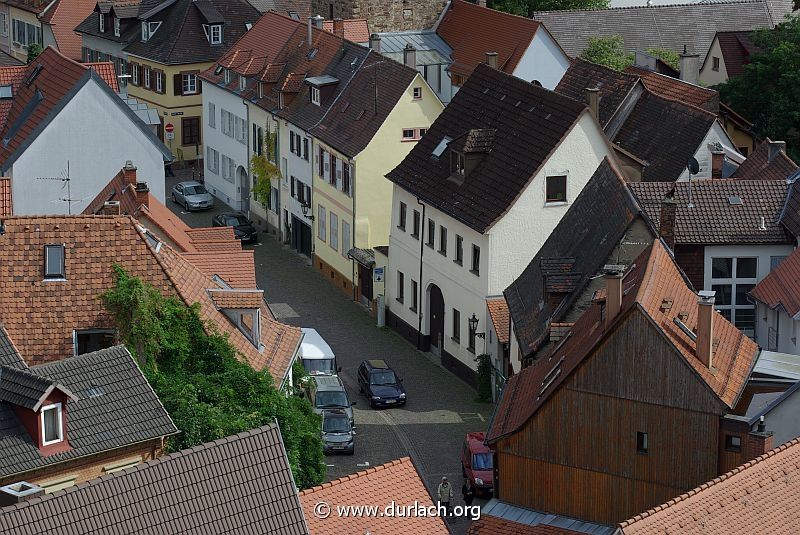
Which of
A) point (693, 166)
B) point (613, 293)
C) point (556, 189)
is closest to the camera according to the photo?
point (613, 293)

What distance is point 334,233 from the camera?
249ft

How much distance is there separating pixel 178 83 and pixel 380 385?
35984 mm

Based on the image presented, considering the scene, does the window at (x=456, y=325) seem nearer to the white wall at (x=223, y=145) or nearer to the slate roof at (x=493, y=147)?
the slate roof at (x=493, y=147)

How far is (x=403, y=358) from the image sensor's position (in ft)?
217

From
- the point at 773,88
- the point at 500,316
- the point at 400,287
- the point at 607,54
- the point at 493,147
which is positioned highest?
the point at 607,54

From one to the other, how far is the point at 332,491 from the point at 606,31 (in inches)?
2510

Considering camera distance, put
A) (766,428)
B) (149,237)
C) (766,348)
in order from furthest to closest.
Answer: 1. (766,348)
2. (149,237)
3. (766,428)

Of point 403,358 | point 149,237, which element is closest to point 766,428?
point 149,237

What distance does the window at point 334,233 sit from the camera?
75.4m

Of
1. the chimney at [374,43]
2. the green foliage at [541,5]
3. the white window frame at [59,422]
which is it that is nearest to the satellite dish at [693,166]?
the chimney at [374,43]

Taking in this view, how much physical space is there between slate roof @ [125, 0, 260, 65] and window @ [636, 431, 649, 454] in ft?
168

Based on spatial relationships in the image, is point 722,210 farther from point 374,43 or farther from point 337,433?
point 374,43

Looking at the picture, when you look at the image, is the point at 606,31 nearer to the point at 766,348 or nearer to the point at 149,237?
the point at 766,348

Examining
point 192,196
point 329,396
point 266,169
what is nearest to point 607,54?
point 266,169
